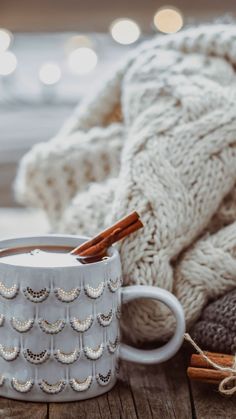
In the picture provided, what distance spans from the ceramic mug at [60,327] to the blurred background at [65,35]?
3.17m

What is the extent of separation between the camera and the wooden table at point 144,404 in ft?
2.10

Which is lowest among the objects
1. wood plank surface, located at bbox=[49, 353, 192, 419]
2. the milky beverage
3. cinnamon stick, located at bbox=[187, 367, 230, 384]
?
wood plank surface, located at bbox=[49, 353, 192, 419]

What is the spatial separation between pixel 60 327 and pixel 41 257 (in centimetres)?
7

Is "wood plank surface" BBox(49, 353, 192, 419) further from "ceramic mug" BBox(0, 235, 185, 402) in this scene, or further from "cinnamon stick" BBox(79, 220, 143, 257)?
Answer: "cinnamon stick" BBox(79, 220, 143, 257)

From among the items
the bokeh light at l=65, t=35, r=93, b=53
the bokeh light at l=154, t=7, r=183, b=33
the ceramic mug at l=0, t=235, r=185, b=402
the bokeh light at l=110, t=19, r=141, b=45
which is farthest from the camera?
the bokeh light at l=65, t=35, r=93, b=53

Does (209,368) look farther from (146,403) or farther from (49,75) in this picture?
(49,75)

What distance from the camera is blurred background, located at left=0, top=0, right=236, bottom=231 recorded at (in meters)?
4.30

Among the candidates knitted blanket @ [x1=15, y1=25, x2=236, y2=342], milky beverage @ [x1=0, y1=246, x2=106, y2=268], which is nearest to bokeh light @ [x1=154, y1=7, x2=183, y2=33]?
knitted blanket @ [x1=15, y1=25, x2=236, y2=342]

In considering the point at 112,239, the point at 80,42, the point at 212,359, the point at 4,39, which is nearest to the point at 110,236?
the point at 112,239

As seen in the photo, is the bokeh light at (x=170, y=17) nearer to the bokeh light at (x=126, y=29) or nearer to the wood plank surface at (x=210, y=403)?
the bokeh light at (x=126, y=29)

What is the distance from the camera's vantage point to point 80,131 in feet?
3.32

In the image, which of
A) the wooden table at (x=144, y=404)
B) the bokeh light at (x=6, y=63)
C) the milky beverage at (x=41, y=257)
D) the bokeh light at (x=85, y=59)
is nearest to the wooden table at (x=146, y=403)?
the wooden table at (x=144, y=404)

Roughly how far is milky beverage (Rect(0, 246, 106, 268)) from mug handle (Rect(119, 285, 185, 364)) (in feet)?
0.16

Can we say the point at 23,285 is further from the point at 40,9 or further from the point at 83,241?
the point at 40,9
